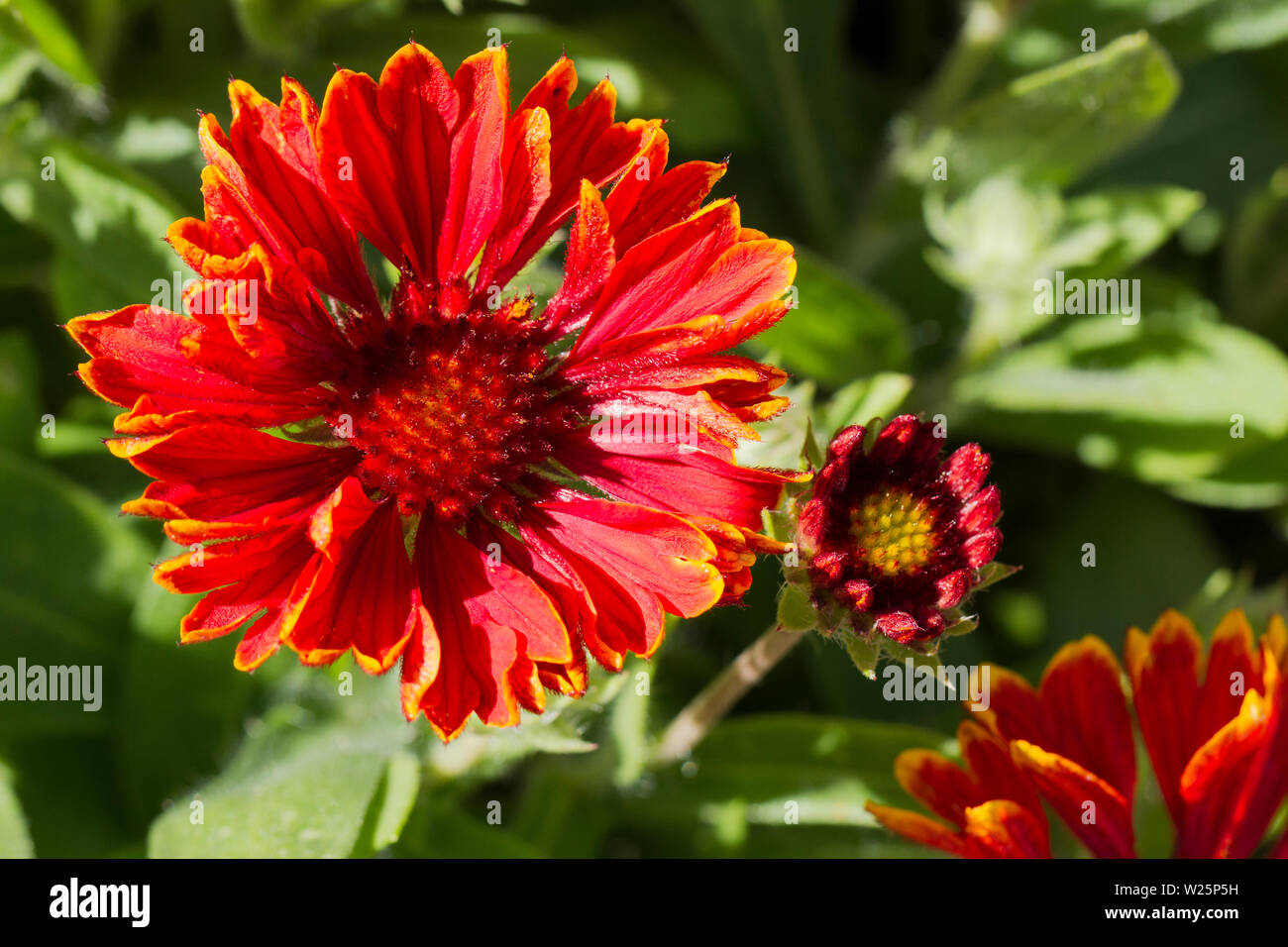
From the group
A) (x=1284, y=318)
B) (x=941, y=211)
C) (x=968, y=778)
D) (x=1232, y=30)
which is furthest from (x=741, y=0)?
(x=968, y=778)

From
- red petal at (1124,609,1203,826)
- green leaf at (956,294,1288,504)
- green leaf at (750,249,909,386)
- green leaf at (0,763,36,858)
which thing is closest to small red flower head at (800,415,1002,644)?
red petal at (1124,609,1203,826)

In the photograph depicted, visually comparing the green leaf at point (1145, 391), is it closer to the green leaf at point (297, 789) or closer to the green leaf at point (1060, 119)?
the green leaf at point (1060, 119)

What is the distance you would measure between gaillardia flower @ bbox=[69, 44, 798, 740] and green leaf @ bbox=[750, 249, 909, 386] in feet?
1.80

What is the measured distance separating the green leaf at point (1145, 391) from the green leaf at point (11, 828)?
163cm

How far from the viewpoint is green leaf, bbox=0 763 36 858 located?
152 cm

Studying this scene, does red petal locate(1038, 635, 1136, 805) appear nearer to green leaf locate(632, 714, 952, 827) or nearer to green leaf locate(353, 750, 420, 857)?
green leaf locate(632, 714, 952, 827)

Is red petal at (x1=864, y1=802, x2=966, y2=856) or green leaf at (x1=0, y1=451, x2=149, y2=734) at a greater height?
green leaf at (x1=0, y1=451, x2=149, y2=734)

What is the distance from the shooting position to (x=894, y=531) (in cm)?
125

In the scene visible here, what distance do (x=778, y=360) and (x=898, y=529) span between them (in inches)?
11.8

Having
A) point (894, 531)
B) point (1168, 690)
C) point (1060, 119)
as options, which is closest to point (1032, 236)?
point (1060, 119)

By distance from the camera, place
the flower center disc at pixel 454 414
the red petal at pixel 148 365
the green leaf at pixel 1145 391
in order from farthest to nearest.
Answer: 1. the green leaf at pixel 1145 391
2. the flower center disc at pixel 454 414
3. the red petal at pixel 148 365

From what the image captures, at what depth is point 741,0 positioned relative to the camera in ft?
7.36

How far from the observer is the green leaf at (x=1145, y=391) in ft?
6.69

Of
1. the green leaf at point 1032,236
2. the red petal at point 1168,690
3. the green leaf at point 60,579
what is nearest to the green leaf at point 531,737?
the green leaf at point 60,579
